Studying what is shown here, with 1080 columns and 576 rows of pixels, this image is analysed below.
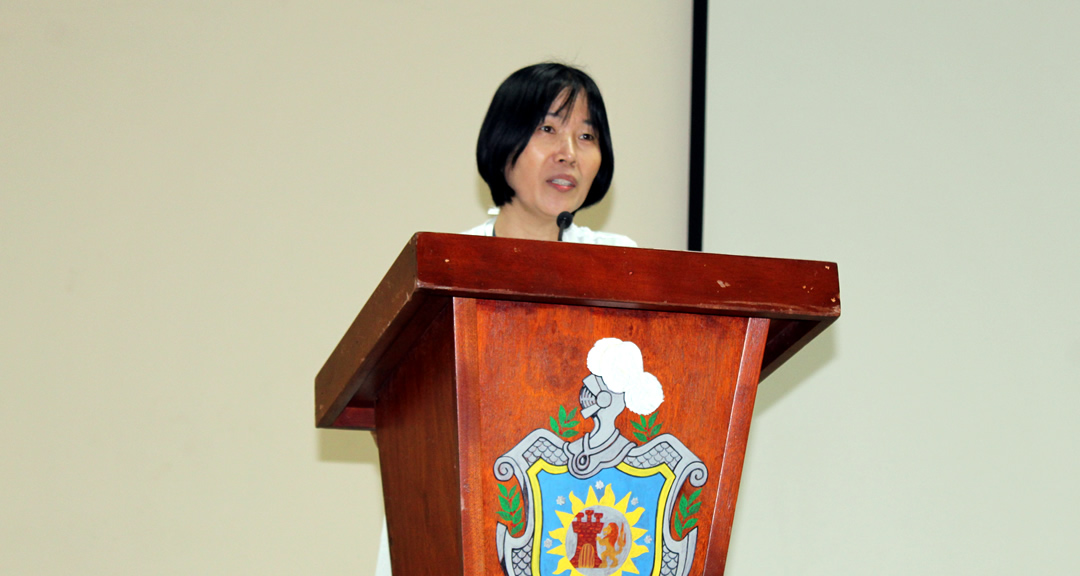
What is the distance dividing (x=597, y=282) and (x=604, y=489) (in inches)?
7.4

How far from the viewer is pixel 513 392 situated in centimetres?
101

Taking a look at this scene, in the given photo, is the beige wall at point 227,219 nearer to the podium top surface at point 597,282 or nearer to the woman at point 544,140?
the woman at point 544,140

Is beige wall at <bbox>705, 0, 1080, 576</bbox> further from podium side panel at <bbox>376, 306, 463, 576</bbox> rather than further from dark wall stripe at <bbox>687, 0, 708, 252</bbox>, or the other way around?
podium side panel at <bbox>376, 306, 463, 576</bbox>

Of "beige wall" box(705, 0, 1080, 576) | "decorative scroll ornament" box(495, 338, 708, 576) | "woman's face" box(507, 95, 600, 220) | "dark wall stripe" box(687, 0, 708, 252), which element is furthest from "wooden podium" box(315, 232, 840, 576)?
"dark wall stripe" box(687, 0, 708, 252)

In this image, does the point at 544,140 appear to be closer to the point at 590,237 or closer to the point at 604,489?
the point at 590,237

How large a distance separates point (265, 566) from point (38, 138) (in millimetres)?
996

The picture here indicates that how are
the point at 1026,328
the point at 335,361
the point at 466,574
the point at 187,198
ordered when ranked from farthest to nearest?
the point at 187,198 → the point at 1026,328 → the point at 335,361 → the point at 466,574

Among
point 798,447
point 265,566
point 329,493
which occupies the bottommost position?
point 265,566

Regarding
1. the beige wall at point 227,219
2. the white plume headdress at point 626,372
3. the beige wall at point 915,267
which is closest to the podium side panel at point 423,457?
the white plume headdress at point 626,372

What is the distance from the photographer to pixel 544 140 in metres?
1.61

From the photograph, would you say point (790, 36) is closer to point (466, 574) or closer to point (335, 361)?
point (335, 361)

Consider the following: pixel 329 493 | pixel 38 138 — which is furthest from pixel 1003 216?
pixel 38 138

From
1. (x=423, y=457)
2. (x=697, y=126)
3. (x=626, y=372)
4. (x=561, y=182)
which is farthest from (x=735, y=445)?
(x=697, y=126)

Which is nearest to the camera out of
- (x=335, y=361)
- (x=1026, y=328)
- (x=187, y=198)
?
(x=335, y=361)
